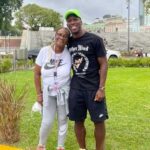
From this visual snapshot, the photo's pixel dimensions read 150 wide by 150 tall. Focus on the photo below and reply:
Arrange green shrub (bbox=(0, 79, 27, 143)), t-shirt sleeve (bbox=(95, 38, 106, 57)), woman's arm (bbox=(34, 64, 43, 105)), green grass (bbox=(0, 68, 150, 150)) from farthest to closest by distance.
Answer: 1. green grass (bbox=(0, 68, 150, 150))
2. green shrub (bbox=(0, 79, 27, 143))
3. woman's arm (bbox=(34, 64, 43, 105))
4. t-shirt sleeve (bbox=(95, 38, 106, 57))

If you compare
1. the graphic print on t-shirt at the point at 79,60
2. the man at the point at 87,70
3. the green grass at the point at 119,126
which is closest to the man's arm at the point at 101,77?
the man at the point at 87,70

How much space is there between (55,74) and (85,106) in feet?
1.66

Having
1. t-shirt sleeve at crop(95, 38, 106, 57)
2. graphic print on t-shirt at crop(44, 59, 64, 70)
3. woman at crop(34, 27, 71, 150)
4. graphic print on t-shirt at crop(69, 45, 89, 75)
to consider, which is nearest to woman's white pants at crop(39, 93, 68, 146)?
woman at crop(34, 27, 71, 150)

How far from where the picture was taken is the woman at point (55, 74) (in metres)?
5.00

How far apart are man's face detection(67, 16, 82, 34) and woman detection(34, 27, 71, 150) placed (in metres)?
0.08

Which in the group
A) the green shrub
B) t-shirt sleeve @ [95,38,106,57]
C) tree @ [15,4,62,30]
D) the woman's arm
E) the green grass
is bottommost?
the green grass

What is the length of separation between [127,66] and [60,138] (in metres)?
19.1

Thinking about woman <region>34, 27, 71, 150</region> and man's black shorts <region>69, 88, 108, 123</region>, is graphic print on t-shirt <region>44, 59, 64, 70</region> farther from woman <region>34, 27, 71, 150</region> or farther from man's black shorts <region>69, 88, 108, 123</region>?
man's black shorts <region>69, 88, 108, 123</region>

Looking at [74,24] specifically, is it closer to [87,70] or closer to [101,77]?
[87,70]

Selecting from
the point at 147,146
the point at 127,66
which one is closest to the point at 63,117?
the point at 147,146

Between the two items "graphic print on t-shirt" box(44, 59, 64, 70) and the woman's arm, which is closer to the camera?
"graphic print on t-shirt" box(44, 59, 64, 70)

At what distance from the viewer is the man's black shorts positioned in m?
4.89

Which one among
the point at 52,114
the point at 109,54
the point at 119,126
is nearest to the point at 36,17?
the point at 109,54

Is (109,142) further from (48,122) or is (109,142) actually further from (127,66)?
(127,66)
